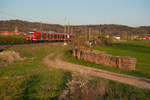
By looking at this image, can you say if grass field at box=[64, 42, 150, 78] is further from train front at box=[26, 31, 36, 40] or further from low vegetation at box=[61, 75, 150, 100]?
train front at box=[26, 31, 36, 40]

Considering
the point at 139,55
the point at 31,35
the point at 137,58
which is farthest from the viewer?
the point at 31,35

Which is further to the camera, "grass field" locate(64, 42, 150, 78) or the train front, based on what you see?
the train front

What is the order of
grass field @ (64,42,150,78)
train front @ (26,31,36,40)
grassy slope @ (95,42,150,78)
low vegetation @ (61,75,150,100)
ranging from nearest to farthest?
low vegetation @ (61,75,150,100)
grass field @ (64,42,150,78)
grassy slope @ (95,42,150,78)
train front @ (26,31,36,40)

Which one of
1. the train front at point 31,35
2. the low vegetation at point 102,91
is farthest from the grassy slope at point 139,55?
the train front at point 31,35

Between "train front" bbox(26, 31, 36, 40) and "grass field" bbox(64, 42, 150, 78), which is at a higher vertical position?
"train front" bbox(26, 31, 36, 40)

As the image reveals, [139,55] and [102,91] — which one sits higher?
[139,55]

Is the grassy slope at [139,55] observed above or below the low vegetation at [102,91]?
above

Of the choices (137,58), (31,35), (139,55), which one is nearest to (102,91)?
(137,58)

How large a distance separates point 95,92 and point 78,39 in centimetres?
1404

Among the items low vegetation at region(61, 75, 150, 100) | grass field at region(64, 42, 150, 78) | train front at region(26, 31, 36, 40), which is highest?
train front at region(26, 31, 36, 40)

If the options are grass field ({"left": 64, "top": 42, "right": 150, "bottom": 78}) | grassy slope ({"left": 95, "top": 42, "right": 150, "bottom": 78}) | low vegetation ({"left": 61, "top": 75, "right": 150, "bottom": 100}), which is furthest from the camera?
grassy slope ({"left": 95, "top": 42, "right": 150, "bottom": 78})

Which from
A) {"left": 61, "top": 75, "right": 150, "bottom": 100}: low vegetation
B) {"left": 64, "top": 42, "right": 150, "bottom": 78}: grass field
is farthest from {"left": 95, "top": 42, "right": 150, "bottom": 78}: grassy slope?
{"left": 61, "top": 75, "right": 150, "bottom": 100}: low vegetation

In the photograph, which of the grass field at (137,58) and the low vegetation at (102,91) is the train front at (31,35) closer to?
the grass field at (137,58)

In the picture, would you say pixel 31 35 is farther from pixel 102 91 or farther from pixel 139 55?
pixel 102 91
